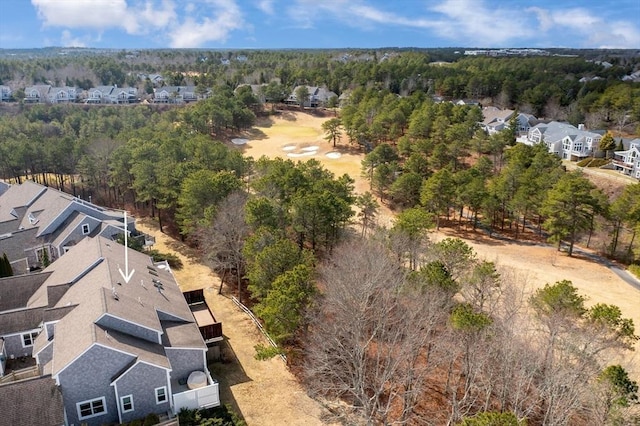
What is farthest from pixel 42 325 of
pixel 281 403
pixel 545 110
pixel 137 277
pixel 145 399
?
pixel 545 110

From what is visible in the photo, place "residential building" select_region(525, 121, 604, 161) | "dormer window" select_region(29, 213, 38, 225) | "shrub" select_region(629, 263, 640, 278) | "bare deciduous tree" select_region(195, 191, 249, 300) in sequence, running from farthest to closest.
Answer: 1. "residential building" select_region(525, 121, 604, 161)
2. "shrub" select_region(629, 263, 640, 278)
3. "dormer window" select_region(29, 213, 38, 225)
4. "bare deciduous tree" select_region(195, 191, 249, 300)

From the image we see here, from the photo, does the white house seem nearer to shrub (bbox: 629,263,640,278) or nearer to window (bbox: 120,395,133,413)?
window (bbox: 120,395,133,413)

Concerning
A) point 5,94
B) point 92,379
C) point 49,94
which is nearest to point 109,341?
point 92,379

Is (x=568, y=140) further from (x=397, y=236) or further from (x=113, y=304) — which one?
(x=113, y=304)

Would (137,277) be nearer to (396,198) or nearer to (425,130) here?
(396,198)

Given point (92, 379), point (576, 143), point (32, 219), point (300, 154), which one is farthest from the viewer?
point (300, 154)

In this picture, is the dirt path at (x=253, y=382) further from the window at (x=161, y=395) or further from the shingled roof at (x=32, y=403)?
the shingled roof at (x=32, y=403)

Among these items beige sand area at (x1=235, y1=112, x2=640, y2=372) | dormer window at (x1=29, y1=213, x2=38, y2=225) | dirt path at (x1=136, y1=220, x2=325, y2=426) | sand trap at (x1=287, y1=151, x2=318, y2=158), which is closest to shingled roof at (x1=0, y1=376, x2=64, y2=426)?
dirt path at (x1=136, y1=220, x2=325, y2=426)

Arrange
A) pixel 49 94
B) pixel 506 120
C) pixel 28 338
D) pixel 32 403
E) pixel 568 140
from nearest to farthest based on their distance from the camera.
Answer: pixel 32 403, pixel 28 338, pixel 568 140, pixel 506 120, pixel 49 94
